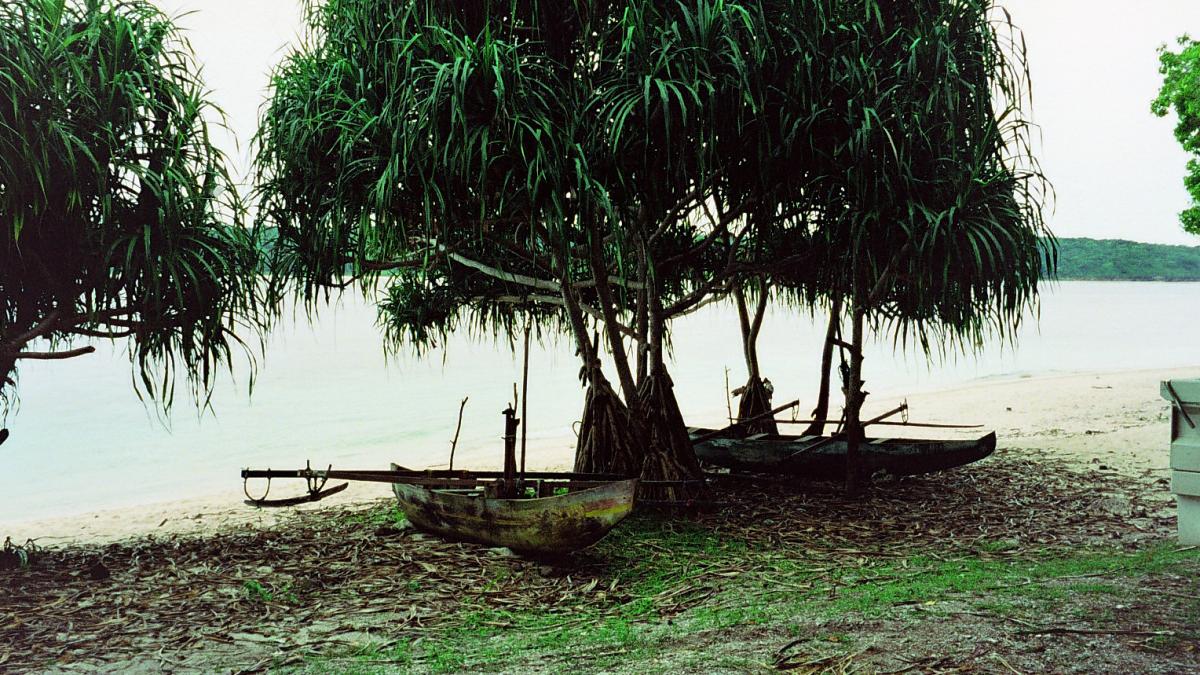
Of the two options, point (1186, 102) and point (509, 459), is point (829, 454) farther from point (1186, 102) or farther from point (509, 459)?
point (1186, 102)

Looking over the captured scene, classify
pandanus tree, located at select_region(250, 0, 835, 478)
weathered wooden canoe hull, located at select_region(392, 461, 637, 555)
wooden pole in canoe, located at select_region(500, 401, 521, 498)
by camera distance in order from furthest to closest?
wooden pole in canoe, located at select_region(500, 401, 521, 498)
weathered wooden canoe hull, located at select_region(392, 461, 637, 555)
pandanus tree, located at select_region(250, 0, 835, 478)

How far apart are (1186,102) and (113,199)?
14.1 metres

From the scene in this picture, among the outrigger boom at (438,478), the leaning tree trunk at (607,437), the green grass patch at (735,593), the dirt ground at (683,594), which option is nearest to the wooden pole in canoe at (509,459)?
the outrigger boom at (438,478)

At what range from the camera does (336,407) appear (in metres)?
20.6

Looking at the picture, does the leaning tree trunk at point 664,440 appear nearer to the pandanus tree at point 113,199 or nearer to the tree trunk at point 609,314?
the tree trunk at point 609,314

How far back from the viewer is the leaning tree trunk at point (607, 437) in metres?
5.64

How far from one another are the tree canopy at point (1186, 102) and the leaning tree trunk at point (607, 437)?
1134 centimetres

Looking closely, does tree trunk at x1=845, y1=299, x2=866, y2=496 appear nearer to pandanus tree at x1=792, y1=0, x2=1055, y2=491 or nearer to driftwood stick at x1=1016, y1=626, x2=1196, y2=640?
pandanus tree at x1=792, y1=0, x2=1055, y2=491

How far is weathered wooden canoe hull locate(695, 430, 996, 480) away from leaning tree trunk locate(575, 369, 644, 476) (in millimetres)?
1460

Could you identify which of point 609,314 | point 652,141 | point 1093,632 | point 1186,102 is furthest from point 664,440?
point 1186,102

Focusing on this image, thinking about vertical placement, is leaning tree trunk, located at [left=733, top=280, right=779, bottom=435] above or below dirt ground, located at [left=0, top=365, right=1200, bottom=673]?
above

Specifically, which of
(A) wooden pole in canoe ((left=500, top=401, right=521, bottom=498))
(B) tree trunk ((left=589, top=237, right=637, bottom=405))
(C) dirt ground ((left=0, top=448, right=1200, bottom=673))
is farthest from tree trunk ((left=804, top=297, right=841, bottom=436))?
(A) wooden pole in canoe ((left=500, top=401, right=521, bottom=498))

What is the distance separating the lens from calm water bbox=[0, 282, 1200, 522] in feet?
42.1

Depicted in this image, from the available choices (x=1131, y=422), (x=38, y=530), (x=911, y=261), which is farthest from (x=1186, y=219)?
(x=38, y=530)
